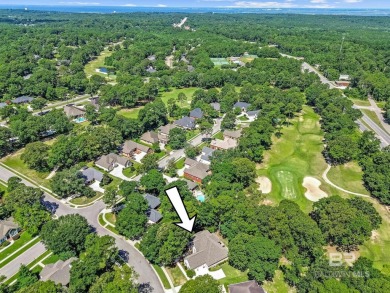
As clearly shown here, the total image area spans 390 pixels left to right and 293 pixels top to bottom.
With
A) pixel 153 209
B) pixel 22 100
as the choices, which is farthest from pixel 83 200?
pixel 22 100

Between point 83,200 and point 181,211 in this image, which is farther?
point 83,200

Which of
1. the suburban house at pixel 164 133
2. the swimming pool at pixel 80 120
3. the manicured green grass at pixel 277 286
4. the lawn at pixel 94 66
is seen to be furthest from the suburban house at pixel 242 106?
the lawn at pixel 94 66

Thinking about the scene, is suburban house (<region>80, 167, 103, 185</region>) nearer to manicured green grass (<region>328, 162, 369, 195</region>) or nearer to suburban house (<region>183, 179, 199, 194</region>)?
suburban house (<region>183, 179, 199, 194</region>)

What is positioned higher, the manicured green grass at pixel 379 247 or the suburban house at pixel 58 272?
the suburban house at pixel 58 272

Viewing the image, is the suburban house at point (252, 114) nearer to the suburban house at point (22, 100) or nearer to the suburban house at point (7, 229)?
the suburban house at point (7, 229)

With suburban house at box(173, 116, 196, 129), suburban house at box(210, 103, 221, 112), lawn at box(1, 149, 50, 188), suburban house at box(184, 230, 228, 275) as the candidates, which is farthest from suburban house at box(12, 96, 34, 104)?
suburban house at box(184, 230, 228, 275)

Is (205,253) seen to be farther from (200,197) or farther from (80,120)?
(80,120)
